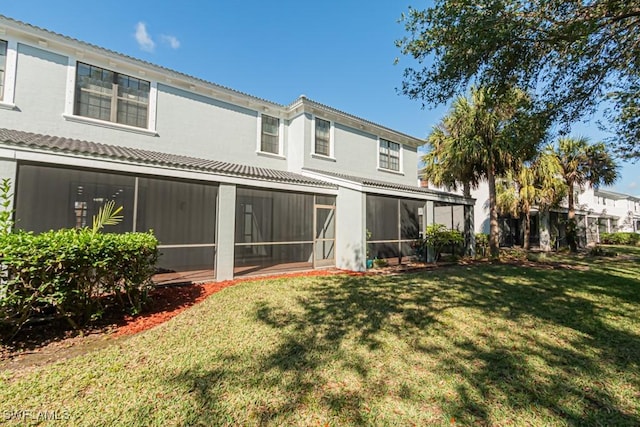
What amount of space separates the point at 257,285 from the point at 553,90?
10254 mm

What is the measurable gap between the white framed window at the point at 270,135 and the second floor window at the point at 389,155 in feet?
19.4

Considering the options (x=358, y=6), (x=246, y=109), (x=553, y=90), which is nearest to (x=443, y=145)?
(x=553, y=90)

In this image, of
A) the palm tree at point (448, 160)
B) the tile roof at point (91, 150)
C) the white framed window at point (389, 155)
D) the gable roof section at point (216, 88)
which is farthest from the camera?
the white framed window at point (389, 155)

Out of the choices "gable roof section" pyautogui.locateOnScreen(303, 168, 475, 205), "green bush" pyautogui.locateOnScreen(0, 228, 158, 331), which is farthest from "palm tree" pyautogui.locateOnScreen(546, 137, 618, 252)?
"green bush" pyautogui.locateOnScreen(0, 228, 158, 331)

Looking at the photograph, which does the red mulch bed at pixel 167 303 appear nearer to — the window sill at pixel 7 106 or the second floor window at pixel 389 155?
the window sill at pixel 7 106

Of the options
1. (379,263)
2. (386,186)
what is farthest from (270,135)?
(379,263)

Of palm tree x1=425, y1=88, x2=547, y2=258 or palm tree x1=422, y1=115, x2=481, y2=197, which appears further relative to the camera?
palm tree x1=422, y1=115, x2=481, y2=197

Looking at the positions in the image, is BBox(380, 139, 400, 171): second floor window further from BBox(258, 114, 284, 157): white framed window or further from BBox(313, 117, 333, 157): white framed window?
BBox(258, 114, 284, 157): white framed window

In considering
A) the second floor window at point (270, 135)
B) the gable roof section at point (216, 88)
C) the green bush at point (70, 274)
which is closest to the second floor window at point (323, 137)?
the gable roof section at point (216, 88)

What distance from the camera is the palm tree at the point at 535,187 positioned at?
679 inches

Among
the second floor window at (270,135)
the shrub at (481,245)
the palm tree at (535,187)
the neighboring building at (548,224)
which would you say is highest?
the second floor window at (270,135)

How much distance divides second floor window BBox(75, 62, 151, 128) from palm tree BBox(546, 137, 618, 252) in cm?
2288

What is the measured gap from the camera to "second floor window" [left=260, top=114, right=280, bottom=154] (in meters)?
12.6

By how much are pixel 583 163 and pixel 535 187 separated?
456cm
